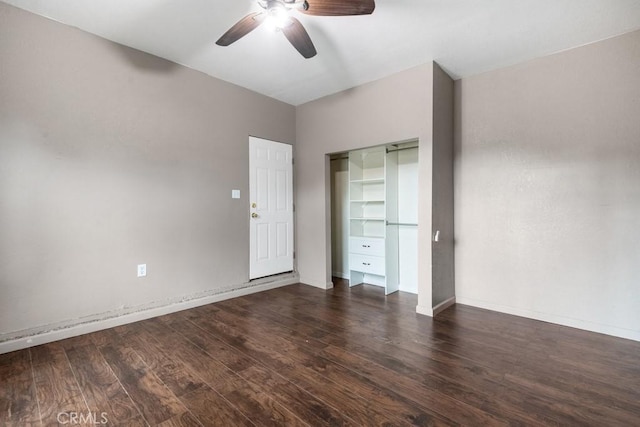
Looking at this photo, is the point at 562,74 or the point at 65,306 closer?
the point at 65,306

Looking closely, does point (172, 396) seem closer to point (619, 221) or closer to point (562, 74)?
point (619, 221)

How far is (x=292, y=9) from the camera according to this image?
1.99 metres

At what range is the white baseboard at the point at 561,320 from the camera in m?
2.56

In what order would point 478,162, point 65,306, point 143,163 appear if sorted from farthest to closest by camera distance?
1. point 478,162
2. point 143,163
3. point 65,306

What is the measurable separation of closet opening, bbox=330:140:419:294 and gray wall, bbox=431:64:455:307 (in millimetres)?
461

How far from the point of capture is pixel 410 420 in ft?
5.09

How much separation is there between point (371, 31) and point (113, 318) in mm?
3543

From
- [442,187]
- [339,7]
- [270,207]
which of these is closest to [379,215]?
[442,187]

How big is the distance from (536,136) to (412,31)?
5.51ft

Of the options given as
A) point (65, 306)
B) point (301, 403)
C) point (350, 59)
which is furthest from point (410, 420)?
point (350, 59)

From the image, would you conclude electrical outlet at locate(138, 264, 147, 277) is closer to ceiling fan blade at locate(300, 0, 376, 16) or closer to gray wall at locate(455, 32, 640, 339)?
ceiling fan blade at locate(300, 0, 376, 16)

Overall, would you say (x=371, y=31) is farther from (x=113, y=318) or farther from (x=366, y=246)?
(x=113, y=318)

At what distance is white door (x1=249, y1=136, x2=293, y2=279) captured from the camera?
3.92 meters
